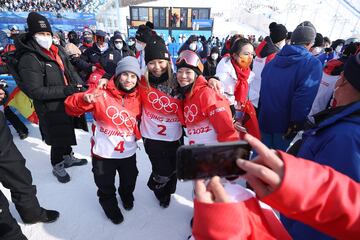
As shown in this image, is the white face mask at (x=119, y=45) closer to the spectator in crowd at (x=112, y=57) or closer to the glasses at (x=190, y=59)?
the spectator in crowd at (x=112, y=57)

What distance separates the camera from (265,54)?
12.4 ft

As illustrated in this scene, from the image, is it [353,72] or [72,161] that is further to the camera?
[72,161]

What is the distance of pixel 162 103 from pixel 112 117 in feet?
1.65

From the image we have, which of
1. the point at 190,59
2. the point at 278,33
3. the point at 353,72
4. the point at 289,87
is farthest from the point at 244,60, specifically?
the point at 353,72

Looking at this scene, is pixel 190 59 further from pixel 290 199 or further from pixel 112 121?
pixel 290 199

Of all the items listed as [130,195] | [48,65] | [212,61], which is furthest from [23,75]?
[212,61]

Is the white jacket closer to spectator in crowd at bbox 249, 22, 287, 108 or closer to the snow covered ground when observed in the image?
spectator in crowd at bbox 249, 22, 287, 108

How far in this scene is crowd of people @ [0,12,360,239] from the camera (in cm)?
66

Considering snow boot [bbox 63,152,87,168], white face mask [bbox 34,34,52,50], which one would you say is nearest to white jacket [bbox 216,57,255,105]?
white face mask [bbox 34,34,52,50]

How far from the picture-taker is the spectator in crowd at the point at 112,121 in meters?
2.15

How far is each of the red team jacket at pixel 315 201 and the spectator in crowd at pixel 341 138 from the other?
0.36m

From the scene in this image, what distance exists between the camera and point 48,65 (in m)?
2.71

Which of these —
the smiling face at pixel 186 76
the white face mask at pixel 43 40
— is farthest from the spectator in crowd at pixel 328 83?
the white face mask at pixel 43 40

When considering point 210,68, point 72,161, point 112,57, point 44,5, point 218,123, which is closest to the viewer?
point 218,123
